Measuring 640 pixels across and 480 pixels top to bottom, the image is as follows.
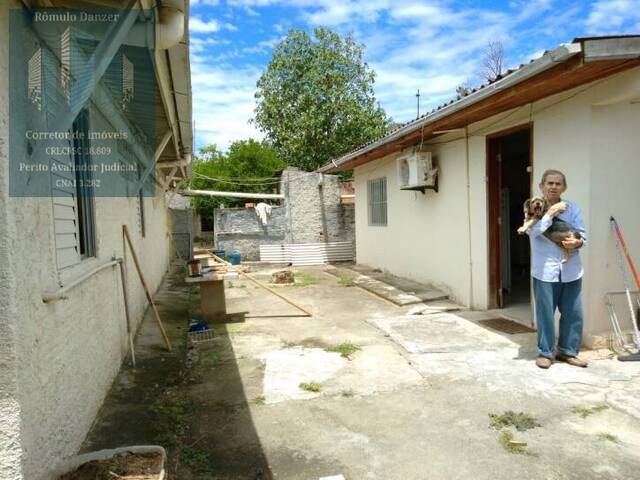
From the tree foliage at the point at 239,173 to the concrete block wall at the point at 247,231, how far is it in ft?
15.2

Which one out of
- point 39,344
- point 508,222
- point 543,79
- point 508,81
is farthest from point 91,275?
point 508,222

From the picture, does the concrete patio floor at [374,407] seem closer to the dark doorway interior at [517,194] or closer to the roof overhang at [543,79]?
the roof overhang at [543,79]

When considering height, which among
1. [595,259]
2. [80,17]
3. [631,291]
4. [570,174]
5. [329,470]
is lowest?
[329,470]

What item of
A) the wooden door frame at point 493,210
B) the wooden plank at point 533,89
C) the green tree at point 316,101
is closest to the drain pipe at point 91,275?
the wooden plank at point 533,89

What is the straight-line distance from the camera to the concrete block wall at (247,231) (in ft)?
49.2

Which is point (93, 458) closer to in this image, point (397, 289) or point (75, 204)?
point (75, 204)

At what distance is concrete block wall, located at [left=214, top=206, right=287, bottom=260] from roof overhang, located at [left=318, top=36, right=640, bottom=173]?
882cm

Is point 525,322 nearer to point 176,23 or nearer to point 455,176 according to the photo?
point 455,176

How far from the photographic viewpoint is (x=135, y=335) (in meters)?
5.31

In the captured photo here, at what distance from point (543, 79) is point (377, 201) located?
685cm

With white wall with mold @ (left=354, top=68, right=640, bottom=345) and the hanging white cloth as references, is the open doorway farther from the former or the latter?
the hanging white cloth

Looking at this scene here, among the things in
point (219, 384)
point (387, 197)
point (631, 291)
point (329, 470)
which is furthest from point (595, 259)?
point (387, 197)

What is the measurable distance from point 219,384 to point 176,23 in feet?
9.68

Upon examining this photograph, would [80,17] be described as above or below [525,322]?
above
